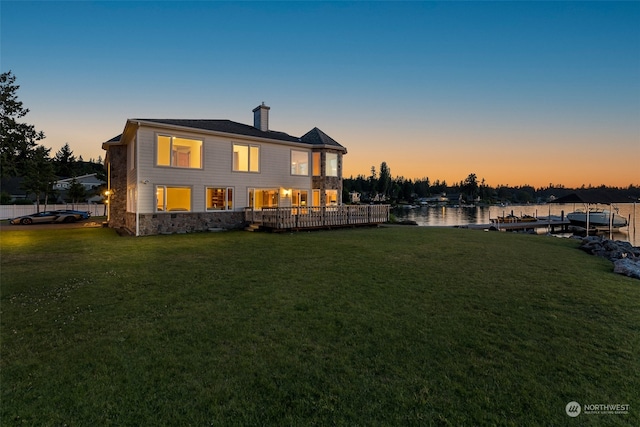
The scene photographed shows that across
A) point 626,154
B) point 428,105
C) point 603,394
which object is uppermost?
point 428,105

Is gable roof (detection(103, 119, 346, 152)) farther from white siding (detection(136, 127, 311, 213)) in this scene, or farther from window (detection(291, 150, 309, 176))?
window (detection(291, 150, 309, 176))

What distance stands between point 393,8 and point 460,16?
3.68 meters

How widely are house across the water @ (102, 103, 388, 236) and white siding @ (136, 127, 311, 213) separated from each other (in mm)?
46

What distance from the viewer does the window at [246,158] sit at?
18.4 meters

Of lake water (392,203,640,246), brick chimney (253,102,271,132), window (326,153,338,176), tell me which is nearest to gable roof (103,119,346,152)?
brick chimney (253,102,271,132)

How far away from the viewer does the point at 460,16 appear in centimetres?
1609

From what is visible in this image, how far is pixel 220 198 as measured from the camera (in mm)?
17812

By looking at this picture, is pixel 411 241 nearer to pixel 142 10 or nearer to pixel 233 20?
pixel 233 20

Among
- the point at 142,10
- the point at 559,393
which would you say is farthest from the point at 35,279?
the point at 142,10

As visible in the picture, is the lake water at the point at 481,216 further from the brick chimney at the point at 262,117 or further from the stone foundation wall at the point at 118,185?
the stone foundation wall at the point at 118,185

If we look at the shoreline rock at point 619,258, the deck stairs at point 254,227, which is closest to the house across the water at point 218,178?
the deck stairs at point 254,227

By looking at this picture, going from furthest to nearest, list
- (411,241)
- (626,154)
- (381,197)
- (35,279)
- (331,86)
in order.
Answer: (381,197), (626,154), (331,86), (411,241), (35,279)

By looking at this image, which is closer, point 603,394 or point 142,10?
point 603,394

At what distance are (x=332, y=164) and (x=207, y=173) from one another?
9026 mm
